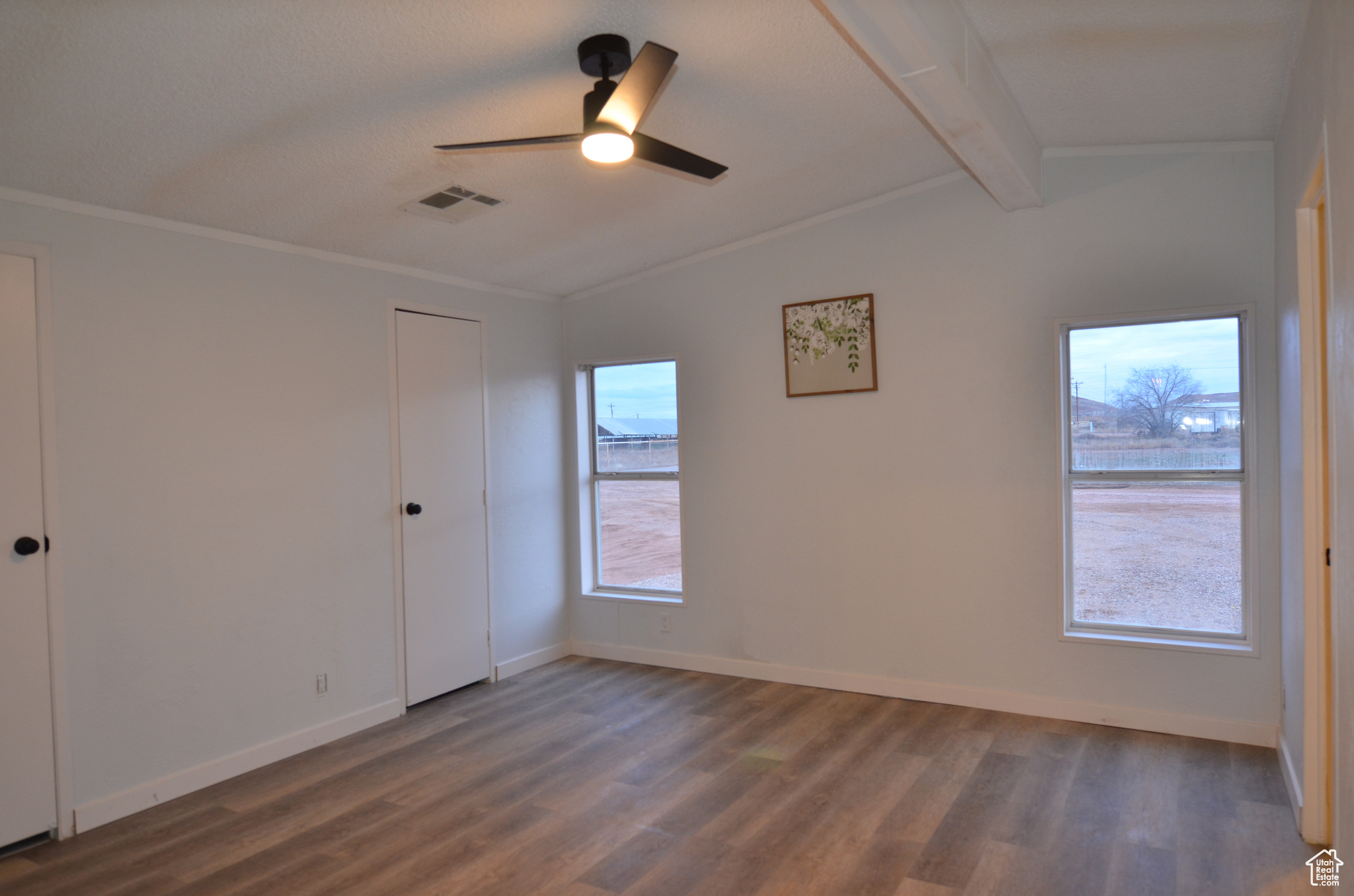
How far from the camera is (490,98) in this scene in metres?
2.82

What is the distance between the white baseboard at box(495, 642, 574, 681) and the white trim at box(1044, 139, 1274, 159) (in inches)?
160

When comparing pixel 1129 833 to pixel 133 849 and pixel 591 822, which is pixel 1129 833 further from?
pixel 133 849

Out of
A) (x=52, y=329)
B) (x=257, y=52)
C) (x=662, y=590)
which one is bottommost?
(x=662, y=590)

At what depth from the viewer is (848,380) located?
4477 millimetres

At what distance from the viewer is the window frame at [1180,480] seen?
11.6 ft

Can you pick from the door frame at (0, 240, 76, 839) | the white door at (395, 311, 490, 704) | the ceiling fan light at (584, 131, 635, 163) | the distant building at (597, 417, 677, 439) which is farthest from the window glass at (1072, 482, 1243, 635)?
the door frame at (0, 240, 76, 839)

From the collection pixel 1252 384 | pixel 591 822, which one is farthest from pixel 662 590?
pixel 1252 384

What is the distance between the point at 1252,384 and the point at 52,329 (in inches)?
193

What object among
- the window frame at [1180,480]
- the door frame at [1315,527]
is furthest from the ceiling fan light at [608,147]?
the window frame at [1180,480]

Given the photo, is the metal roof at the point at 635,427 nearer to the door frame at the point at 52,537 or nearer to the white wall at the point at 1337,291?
the door frame at the point at 52,537

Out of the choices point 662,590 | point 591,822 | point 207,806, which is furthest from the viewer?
point 662,590

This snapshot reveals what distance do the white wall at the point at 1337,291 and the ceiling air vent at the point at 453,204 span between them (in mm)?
2949

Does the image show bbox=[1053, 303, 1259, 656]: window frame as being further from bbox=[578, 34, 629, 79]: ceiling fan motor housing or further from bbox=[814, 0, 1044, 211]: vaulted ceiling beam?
bbox=[578, 34, 629, 79]: ceiling fan motor housing

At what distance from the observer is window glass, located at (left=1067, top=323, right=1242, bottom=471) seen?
3.64 meters
